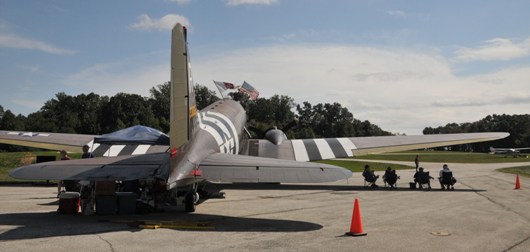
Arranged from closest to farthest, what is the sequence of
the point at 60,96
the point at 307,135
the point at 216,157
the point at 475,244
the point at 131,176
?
the point at 475,244 < the point at 131,176 < the point at 216,157 < the point at 307,135 < the point at 60,96

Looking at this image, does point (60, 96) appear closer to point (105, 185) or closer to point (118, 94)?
point (118, 94)

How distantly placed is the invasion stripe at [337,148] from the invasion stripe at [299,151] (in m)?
1.30

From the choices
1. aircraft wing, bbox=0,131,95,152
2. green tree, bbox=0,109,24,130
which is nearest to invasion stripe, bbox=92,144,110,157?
aircraft wing, bbox=0,131,95,152

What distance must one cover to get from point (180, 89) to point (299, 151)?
12.2 metres

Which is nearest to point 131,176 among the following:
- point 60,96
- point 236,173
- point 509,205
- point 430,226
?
point 236,173

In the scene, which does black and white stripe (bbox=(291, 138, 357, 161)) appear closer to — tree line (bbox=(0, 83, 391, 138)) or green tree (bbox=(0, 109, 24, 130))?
tree line (bbox=(0, 83, 391, 138))

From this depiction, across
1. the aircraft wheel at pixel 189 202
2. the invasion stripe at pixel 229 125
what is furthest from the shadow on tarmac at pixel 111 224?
the invasion stripe at pixel 229 125

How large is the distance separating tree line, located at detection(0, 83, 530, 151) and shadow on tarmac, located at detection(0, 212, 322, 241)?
6166 cm

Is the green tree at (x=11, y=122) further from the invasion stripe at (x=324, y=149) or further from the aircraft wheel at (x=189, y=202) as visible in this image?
the aircraft wheel at (x=189, y=202)

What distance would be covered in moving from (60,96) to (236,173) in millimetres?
118122

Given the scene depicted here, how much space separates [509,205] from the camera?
14.6 meters

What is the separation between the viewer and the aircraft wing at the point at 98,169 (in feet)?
32.1

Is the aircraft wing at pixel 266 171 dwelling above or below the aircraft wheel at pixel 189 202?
above

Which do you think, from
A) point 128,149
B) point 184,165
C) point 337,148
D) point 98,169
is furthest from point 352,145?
point 98,169
